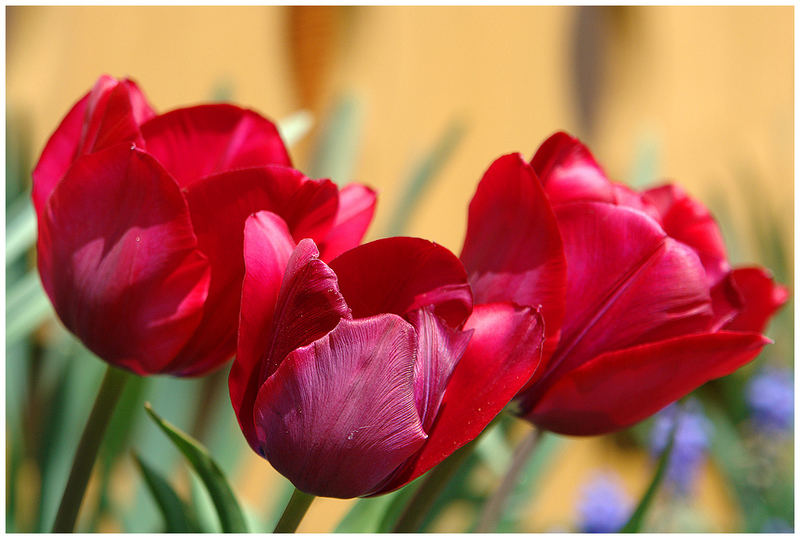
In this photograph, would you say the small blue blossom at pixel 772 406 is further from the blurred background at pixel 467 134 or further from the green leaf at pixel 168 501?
the green leaf at pixel 168 501

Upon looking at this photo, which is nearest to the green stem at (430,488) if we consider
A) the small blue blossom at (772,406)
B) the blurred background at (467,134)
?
the blurred background at (467,134)

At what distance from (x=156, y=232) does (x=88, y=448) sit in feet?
0.15

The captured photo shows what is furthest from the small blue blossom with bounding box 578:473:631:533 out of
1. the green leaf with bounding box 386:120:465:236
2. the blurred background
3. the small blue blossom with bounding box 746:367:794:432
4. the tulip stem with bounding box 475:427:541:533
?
the tulip stem with bounding box 475:427:541:533

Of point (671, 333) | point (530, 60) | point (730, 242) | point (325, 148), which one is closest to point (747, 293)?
point (671, 333)

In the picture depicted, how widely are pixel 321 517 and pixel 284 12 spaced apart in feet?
1.68

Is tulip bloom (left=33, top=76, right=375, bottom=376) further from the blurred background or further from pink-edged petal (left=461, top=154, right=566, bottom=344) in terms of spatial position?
the blurred background

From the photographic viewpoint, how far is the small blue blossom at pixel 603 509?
521 millimetres

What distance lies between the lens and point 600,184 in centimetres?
15

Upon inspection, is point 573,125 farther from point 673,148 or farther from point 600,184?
point 600,184

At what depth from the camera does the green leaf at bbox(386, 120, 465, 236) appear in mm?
428

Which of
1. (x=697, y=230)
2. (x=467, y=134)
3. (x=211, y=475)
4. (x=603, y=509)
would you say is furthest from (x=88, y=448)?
(x=467, y=134)

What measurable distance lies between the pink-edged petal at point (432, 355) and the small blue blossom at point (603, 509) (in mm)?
418

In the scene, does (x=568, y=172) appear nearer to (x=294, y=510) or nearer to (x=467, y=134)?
A: (x=294, y=510)

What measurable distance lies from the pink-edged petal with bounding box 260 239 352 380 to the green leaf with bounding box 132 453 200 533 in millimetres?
79
